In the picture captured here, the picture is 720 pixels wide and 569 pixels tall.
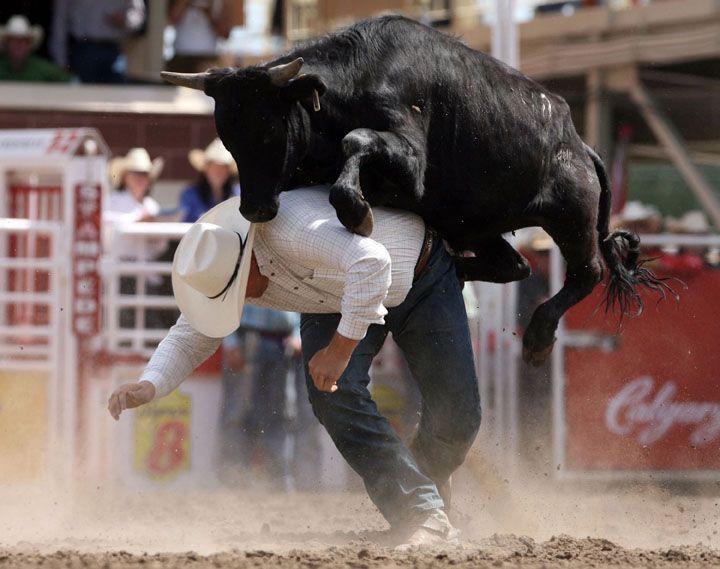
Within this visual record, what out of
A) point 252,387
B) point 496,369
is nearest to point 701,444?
point 496,369

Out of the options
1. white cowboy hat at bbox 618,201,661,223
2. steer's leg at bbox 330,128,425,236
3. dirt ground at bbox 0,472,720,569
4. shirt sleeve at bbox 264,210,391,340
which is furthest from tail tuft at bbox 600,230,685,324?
white cowboy hat at bbox 618,201,661,223

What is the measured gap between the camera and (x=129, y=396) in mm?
4312

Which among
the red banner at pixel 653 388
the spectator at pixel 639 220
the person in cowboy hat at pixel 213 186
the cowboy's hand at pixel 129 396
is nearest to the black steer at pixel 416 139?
the cowboy's hand at pixel 129 396

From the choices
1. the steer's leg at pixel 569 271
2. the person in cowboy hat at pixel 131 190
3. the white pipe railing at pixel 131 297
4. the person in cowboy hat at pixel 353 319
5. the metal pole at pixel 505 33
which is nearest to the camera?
the person in cowboy hat at pixel 353 319

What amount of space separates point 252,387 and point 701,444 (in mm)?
2460

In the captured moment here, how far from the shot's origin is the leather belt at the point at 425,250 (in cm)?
454

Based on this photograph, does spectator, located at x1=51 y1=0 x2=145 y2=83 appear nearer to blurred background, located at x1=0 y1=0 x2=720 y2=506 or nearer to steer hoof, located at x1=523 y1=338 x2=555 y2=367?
blurred background, located at x1=0 y1=0 x2=720 y2=506

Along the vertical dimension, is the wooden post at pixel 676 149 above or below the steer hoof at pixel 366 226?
below

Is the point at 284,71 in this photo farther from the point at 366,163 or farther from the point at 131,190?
the point at 131,190

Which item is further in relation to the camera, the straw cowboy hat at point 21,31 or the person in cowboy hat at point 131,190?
the straw cowboy hat at point 21,31

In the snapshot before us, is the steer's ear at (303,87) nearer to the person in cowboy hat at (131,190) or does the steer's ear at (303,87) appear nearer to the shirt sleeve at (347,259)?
the shirt sleeve at (347,259)

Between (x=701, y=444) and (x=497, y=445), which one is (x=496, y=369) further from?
(x=701, y=444)

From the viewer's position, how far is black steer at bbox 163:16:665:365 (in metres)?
4.02

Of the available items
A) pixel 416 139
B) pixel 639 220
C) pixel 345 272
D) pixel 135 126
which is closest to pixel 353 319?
pixel 345 272
